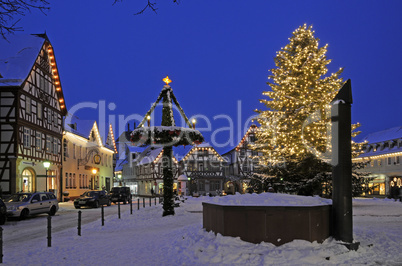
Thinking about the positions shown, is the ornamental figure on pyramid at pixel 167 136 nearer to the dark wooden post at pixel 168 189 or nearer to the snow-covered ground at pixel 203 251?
the dark wooden post at pixel 168 189

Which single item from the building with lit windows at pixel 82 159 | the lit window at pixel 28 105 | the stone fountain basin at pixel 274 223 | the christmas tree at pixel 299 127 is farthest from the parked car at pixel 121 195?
the stone fountain basin at pixel 274 223

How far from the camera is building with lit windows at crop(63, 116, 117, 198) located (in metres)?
45.1

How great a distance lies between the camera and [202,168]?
216ft

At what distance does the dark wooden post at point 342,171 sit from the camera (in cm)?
1032

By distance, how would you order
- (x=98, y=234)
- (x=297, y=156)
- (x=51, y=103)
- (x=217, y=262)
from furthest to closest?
1. (x=51, y=103)
2. (x=297, y=156)
3. (x=98, y=234)
4. (x=217, y=262)

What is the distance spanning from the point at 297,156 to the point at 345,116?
15.8 m

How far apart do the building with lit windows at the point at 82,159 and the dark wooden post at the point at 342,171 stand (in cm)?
3721

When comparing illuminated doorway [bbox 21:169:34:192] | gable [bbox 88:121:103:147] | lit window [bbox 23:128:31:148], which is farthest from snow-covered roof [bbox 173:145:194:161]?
lit window [bbox 23:128:31:148]

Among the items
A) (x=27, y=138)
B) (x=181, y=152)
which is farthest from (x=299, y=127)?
(x=181, y=152)

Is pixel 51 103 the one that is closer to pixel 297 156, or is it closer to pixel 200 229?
pixel 297 156

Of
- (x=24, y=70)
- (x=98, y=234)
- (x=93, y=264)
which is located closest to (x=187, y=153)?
(x=24, y=70)

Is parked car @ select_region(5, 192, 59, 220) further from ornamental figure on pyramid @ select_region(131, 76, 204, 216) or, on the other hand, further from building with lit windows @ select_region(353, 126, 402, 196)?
building with lit windows @ select_region(353, 126, 402, 196)

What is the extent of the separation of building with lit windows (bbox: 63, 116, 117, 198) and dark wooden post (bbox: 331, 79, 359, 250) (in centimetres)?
3721

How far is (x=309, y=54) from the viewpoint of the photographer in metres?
27.5
